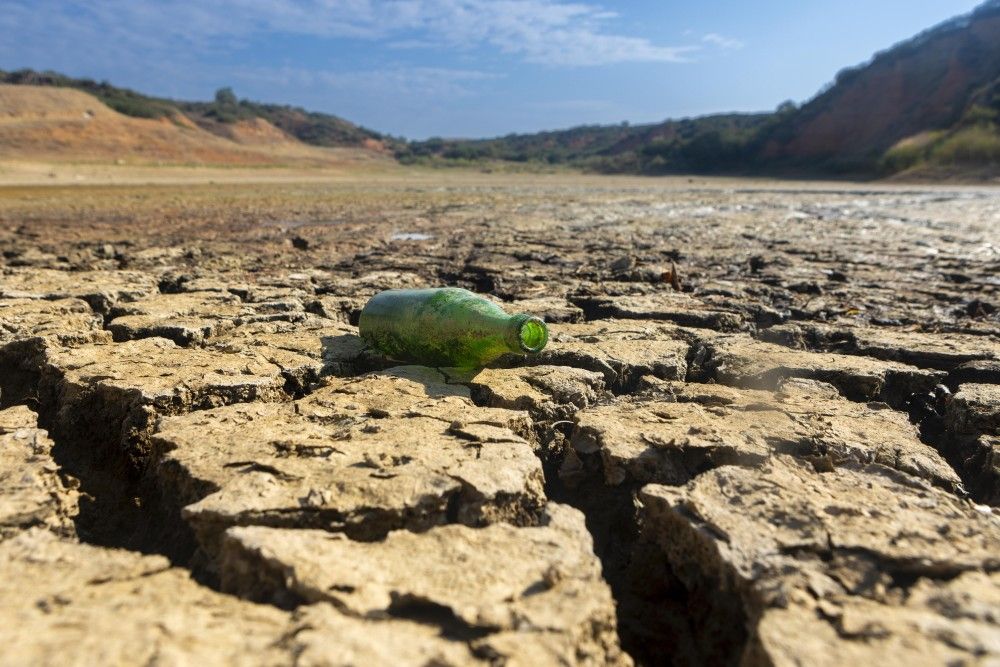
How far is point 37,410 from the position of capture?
2.29 m

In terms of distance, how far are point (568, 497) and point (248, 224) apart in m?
7.13

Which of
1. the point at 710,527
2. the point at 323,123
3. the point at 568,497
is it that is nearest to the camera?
the point at 710,527

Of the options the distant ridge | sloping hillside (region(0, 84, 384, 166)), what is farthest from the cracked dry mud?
sloping hillside (region(0, 84, 384, 166))

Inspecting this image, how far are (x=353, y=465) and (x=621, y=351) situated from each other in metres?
1.37


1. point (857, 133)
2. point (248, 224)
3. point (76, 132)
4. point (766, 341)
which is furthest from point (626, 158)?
point (766, 341)

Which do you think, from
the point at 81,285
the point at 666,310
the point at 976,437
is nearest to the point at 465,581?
the point at 976,437

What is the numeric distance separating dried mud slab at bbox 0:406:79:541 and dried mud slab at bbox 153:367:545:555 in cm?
23

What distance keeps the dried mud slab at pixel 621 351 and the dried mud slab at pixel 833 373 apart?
0.18 metres

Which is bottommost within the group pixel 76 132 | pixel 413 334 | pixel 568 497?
pixel 568 497

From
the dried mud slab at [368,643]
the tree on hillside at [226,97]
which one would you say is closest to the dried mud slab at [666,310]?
the dried mud slab at [368,643]

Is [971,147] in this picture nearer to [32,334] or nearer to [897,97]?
[897,97]

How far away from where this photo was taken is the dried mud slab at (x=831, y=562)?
109cm

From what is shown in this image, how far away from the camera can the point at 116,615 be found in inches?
43.8

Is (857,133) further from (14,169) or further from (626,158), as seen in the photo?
(14,169)
